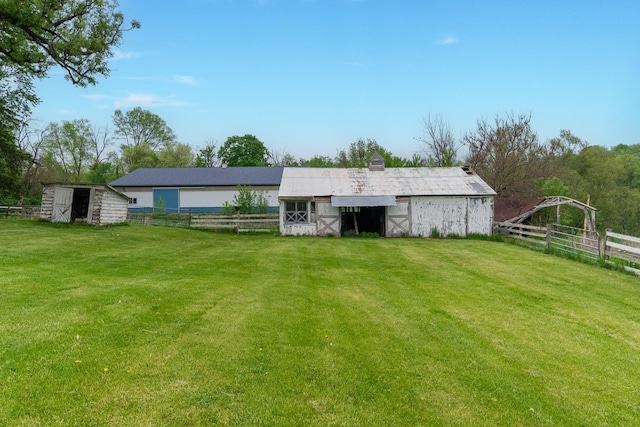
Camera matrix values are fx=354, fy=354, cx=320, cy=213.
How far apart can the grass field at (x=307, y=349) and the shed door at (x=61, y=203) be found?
12.0 metres

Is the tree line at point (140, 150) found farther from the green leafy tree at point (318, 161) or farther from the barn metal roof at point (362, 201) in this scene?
the barn metal roof at point (362, 201)

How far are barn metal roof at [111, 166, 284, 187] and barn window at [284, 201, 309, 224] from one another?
1571cm

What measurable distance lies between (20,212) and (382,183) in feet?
81.5

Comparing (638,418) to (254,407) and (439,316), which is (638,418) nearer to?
(439,316)

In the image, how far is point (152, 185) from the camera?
3594 cm

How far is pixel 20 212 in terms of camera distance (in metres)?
24.5

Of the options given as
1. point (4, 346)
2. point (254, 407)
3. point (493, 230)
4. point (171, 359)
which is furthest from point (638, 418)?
point (493, 230)

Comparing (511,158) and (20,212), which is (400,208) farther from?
(20,212)

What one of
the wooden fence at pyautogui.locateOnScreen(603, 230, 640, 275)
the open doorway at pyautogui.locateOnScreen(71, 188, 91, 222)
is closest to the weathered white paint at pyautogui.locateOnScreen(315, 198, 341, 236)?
the wooden fence at pyautogui.locateOnScreen(603, 230, 640, 275)

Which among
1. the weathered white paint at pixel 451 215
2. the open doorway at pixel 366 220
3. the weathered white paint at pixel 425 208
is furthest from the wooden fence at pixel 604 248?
the open doorway at pixel 366 220

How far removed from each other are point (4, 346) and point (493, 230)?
22306 mm

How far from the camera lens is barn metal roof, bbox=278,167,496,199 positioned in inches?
828

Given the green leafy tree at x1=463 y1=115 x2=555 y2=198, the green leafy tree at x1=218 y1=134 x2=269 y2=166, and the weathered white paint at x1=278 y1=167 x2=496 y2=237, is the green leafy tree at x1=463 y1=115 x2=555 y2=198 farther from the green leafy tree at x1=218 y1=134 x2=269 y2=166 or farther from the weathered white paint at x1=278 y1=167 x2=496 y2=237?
the green leafy tree at x1=218 y1=134 x2=269 y2=166

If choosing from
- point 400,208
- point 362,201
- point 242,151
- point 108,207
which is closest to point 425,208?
point 400,208
